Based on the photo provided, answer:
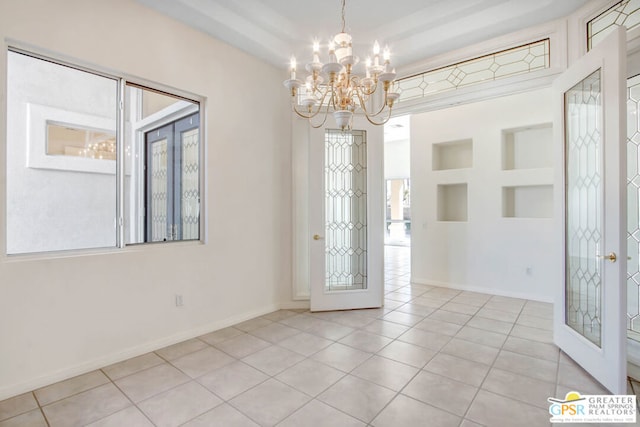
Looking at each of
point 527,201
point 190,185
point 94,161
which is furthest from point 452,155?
point 94,161

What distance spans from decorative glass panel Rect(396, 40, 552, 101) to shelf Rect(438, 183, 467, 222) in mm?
1951

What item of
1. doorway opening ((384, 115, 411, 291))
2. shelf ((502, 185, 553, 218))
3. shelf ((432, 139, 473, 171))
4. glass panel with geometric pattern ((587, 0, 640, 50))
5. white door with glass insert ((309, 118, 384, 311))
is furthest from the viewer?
doorway opening ((384, 115, 411, 291))

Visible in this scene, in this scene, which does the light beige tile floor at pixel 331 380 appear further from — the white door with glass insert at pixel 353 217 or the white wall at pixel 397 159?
the white wall at pixel 397 159

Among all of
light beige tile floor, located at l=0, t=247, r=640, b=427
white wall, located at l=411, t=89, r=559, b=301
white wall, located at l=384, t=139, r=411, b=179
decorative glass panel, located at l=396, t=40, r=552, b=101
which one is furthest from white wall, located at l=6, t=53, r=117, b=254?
white wall, located at l=384, t=139, r=411, b=179

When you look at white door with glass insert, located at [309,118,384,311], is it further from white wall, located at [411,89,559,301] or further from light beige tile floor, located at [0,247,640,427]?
white wall, located at [411,89,559,301]

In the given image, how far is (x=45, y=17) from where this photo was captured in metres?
2.29

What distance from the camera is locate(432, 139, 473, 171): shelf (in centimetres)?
546

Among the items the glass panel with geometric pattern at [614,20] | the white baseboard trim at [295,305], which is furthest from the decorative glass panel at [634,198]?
the white baseboard trim at [295,305]

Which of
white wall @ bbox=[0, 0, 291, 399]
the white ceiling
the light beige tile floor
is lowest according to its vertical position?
the light beige tile floor

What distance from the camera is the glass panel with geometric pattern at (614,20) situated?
2.51 metres

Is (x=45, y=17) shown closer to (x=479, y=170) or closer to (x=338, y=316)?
(x=338, y=316)

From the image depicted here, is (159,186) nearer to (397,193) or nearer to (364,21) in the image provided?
(364,21)

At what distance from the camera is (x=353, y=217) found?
4.11 m

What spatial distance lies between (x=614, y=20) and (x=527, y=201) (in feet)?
Answer: 8.75
